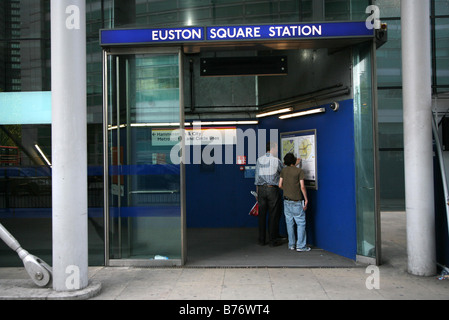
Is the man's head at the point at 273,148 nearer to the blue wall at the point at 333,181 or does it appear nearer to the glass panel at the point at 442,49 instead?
the blue wall at the point at 333,181

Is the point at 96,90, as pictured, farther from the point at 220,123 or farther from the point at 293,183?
the point at 293,183

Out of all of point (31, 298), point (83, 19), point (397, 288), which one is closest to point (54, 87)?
point (83, 19)

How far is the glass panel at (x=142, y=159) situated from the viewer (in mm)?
6867

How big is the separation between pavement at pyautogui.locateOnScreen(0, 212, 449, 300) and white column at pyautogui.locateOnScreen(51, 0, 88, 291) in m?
0.32

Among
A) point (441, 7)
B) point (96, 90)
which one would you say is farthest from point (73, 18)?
point (441, 7)

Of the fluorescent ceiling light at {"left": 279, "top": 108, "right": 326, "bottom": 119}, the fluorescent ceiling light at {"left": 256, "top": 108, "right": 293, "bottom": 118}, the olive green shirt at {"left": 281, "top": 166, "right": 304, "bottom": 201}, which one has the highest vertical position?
the fluorescent ceiling light at {"left": 256, "top": 108, "right": 293, "bottom": 118}

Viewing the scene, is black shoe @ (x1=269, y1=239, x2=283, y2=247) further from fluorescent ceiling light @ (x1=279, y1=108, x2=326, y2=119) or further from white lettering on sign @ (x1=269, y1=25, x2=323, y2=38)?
white lettering on sign @ (x1=269, y1=25, x2=323, y2=38)

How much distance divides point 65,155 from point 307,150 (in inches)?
177

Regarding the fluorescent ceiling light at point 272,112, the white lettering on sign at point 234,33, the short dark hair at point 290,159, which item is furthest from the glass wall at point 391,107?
the white lettering on sign at point 234,33

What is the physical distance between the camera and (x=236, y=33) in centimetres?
662

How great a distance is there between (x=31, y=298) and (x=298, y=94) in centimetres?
587

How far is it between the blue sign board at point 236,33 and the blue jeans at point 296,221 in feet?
9.74

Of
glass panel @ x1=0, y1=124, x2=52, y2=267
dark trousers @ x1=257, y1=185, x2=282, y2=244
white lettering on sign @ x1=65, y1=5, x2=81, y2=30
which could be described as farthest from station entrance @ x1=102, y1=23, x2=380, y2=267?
white lettering on sign @ x1=65, y1=5, x2=81, y2=30

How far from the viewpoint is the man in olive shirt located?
300 inches
